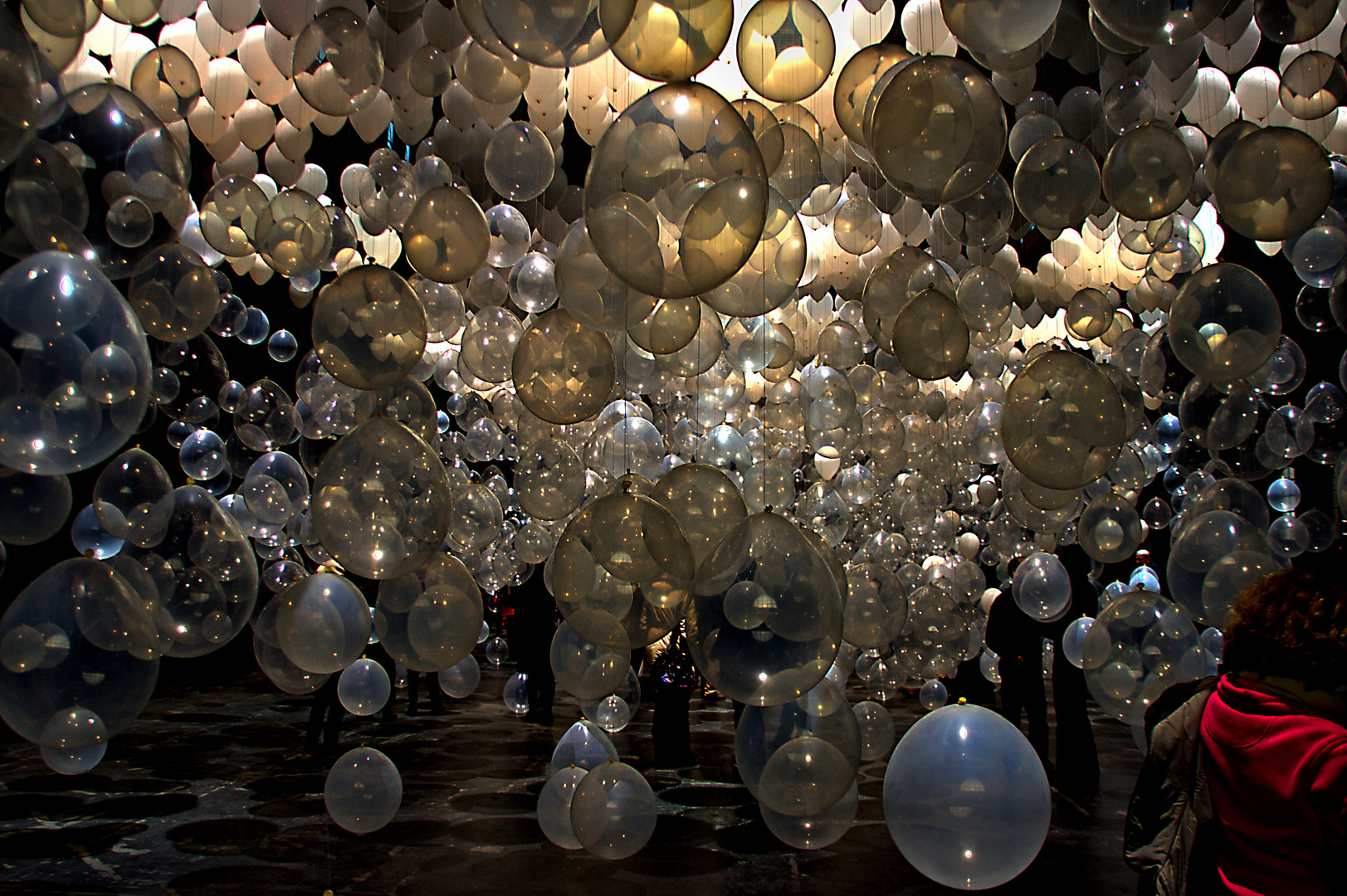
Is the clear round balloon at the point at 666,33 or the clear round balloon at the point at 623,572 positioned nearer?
the clear round balloon at the point at 666,33

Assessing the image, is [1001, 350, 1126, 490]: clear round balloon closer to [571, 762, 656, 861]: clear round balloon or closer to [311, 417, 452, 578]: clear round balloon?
[311, 417, 452, 578]: clear round balloon

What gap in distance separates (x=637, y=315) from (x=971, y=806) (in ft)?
4.01

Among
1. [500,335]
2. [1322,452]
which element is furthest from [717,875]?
[1322,452]

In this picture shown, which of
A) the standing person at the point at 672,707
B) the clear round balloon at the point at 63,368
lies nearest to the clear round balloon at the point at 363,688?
the standing person at the point at 672,707

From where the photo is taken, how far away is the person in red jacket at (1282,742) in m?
1.37

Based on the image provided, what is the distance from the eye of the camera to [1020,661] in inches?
220

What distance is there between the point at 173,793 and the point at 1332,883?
18.2ft

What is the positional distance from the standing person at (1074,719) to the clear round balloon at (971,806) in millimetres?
3712

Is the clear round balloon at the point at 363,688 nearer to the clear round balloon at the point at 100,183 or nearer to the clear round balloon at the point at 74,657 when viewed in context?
the clear round balloon at the point at 74,657

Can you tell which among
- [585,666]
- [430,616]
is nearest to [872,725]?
[585,666]

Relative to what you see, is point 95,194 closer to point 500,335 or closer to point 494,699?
point 500,335

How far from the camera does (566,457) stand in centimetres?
310

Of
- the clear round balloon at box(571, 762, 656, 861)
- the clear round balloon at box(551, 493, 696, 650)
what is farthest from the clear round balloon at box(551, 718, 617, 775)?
the clear round balloon at box(551, 493, 696, 650)

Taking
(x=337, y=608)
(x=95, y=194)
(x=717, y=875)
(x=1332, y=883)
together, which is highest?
(x=95, y=194)
